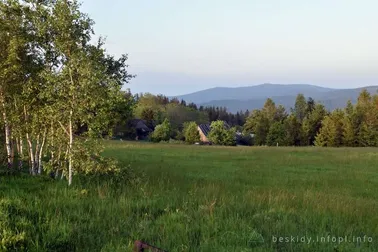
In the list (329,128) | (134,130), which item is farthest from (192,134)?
(329,128)

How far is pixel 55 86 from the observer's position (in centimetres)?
968

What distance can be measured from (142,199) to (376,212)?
5.80 metres

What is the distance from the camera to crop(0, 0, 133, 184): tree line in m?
9.48

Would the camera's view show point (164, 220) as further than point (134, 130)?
No

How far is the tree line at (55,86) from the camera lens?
9.48 m

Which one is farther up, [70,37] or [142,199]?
[70,37]

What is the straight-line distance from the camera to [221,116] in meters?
157

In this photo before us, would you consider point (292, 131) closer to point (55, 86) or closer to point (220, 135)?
point (220, 135)

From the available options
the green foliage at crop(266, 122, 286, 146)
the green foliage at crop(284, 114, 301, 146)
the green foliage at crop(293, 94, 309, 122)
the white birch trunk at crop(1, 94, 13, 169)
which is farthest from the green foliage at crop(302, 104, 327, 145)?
the white birch trunk at crop(1, 94, 13, 169)

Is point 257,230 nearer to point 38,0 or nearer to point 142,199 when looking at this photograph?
point 142,199

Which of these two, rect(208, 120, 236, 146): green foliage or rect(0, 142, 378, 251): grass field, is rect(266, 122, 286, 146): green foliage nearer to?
rect(208, 120, 236, 146): green foliage

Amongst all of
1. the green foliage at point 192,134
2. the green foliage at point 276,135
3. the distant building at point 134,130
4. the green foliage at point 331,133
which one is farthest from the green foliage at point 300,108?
the distant building at point 134,130

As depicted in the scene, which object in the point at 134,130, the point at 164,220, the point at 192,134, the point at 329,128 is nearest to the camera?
the point at 164,220

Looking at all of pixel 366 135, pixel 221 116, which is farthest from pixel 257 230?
pixel 221 116
